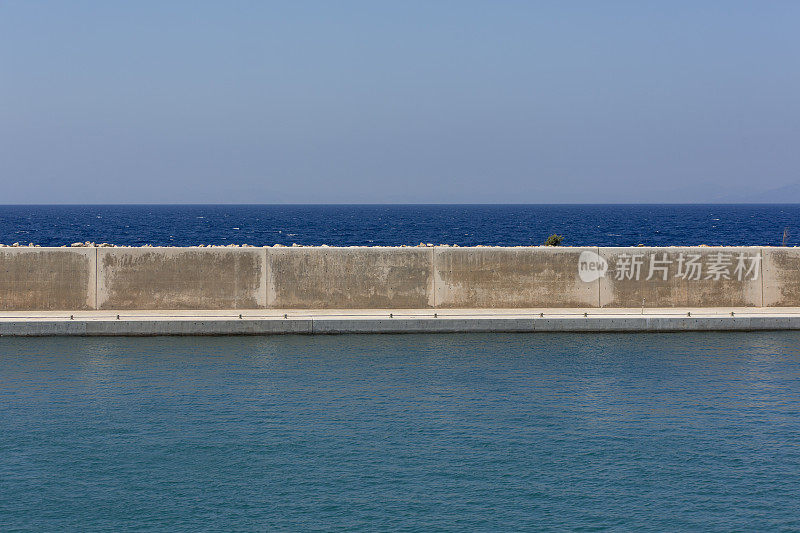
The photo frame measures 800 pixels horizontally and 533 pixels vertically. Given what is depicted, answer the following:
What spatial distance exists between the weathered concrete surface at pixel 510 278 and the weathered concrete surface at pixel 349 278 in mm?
628

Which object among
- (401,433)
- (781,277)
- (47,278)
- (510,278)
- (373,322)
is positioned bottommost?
(401,433)

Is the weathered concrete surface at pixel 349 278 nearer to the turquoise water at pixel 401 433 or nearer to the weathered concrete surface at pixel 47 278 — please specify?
the turquoise water at pixel 401 433

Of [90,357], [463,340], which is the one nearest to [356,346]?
[463,340]

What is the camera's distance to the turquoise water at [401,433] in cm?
1399

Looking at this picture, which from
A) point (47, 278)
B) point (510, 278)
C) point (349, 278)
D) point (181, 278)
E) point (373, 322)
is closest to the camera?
point (373, 322)

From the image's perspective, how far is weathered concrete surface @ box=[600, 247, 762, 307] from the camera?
2817 cm

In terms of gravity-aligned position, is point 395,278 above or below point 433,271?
below

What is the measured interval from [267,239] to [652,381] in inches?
3189

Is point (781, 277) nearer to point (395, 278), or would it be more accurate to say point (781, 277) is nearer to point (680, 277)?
point (680, 277)

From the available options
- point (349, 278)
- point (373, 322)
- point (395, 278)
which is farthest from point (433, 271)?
point (373, 322)

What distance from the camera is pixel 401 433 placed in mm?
17719

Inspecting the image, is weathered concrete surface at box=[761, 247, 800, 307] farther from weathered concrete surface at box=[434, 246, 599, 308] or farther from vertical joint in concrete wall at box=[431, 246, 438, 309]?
vertical joint in concrete wall at box=[431, 246, 438, 309]

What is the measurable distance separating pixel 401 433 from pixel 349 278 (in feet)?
34.9

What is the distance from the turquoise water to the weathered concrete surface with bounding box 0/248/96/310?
2180 mm
